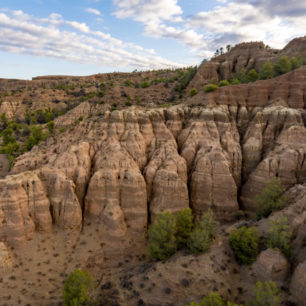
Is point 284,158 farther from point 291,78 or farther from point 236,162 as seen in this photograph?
point 291,78

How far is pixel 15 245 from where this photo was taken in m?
29.0

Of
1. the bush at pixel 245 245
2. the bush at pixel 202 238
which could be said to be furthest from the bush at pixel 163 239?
the bush at pixel 245 245

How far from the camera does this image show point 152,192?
A: 34969 mm

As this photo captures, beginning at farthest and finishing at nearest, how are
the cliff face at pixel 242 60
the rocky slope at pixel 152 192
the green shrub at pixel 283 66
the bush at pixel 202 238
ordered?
the cliff face at pixel 242 60 → the green shrub at pixel 283 66 → the bush at pixel 202 238 → the rocky slope at pixel 152 192

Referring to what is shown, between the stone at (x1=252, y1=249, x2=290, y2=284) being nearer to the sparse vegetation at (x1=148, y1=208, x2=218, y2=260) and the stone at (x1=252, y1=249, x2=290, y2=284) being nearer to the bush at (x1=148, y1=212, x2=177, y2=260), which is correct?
the sparse vegetation at (x1=148, y1=208, x2=218, y2=260)

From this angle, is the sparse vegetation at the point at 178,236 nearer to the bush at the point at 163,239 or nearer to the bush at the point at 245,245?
the bush at the point at 163,239

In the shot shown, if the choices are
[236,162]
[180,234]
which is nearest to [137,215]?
[180,234]

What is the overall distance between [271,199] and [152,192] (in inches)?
637

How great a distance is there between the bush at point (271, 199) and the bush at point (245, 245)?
5.56m

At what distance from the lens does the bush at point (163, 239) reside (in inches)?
1086

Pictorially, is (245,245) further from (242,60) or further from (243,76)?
(242,60)

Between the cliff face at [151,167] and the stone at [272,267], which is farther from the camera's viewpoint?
the cliff face at [151,167]

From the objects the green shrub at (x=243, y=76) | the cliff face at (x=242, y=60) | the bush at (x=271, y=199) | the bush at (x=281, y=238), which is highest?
the cliff face at (x=242, y=60)

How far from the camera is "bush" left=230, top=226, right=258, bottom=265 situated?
2488 cm
